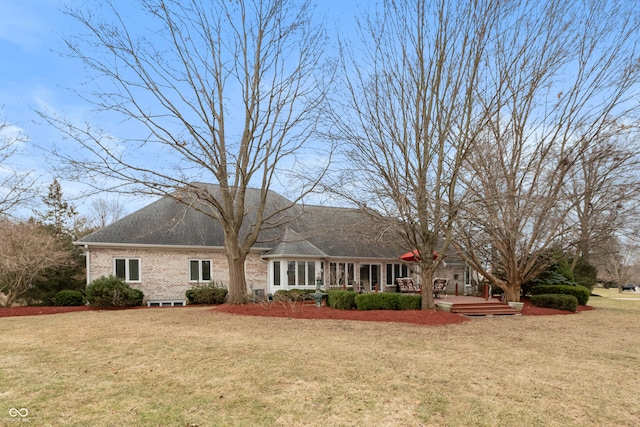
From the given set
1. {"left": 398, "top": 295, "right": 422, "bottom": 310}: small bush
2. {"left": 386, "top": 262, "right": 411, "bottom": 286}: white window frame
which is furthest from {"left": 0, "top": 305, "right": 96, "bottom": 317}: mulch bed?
{"left": 386, "top": 262, "right": 411, "bottom": 286}: white window frame

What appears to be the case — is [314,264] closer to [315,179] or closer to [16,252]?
[315,179]

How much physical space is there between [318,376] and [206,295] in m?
14.9

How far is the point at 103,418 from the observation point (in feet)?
15.3

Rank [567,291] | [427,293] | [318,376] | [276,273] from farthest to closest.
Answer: [276,273] → [567,291] → [427,293] → [318,376]

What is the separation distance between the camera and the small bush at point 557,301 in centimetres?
1731

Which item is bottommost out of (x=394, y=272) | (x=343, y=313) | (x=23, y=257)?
(x=343, y=313)

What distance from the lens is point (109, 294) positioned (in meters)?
17.4

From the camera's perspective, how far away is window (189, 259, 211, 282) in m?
21.4

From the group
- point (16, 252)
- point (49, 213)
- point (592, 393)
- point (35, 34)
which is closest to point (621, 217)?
point (592, 393)

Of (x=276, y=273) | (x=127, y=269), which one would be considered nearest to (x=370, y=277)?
(x=276, y=273)

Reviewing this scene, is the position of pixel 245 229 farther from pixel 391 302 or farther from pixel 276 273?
pixel 391 302

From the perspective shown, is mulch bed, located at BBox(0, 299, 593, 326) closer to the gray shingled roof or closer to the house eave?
the house eave

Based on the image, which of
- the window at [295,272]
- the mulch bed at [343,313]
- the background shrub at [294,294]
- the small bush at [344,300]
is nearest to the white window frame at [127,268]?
the mulch bed at [343,313]

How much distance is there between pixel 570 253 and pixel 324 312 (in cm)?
1396
